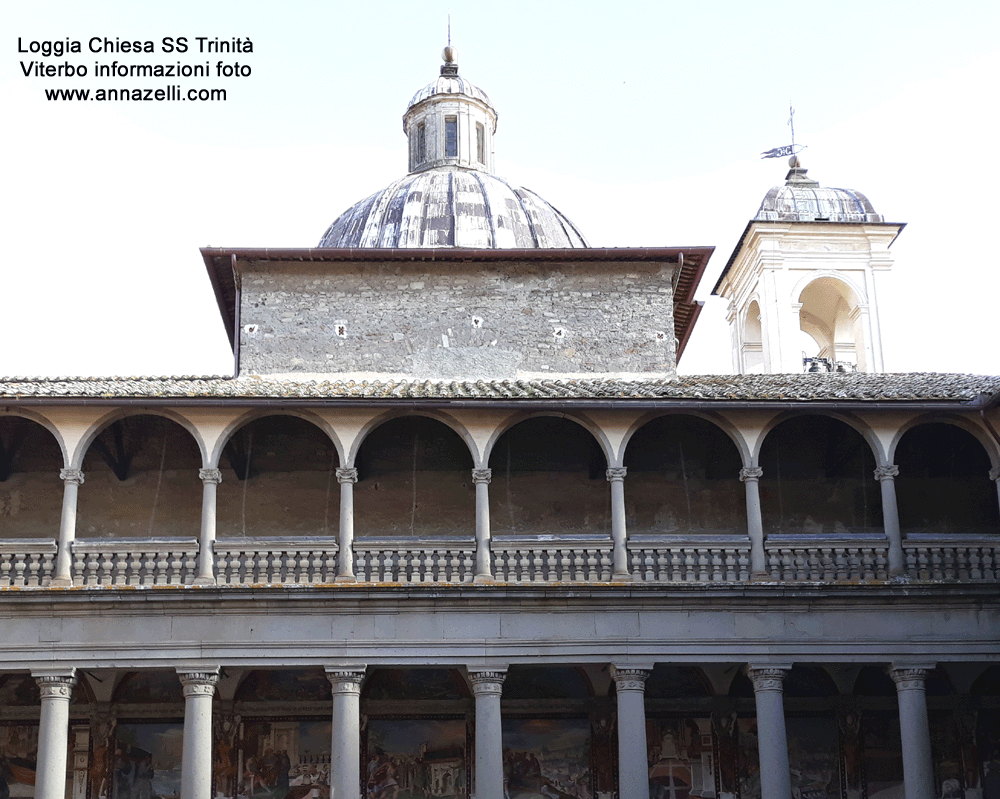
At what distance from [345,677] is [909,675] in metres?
6.46

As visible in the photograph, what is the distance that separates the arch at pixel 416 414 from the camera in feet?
58.3

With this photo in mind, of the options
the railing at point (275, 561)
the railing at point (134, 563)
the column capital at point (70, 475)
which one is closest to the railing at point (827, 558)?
the railing at point (275, 561)

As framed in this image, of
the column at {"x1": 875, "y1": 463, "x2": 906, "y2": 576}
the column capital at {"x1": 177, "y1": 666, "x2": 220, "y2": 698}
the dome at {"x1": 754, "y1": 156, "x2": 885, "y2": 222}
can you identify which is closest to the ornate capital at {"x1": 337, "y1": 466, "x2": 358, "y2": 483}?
the column capital at {"x1": 177, "y1": 666, "x2": 220, "y2": 698}

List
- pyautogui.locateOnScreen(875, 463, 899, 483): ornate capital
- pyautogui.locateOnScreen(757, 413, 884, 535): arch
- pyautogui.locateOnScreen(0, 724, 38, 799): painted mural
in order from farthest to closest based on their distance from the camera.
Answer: pyautogui.locateOnScreen(757, 413, 884, 535): arch
pyautogui.locateOnScreen(0, 724, 38, 799): painted mural
pyautogui.locateOnScreen(875, 463, 899, 483): ornate capital

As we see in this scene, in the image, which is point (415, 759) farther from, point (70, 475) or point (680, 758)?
point (70, 475)

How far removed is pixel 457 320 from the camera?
71.5ft

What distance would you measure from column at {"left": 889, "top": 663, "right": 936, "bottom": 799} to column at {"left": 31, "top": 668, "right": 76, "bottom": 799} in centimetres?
937

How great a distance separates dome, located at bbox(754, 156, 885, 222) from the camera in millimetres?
27234

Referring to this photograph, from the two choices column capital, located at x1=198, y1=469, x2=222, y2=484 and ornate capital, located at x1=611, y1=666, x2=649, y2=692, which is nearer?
ornate capital, located at x1=611, y1=666, x2=649, y2=692

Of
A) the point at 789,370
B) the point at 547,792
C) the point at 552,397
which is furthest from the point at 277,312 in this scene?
the point at 789,370

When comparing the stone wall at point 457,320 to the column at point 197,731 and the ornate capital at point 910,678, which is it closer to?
the column at point 197,731

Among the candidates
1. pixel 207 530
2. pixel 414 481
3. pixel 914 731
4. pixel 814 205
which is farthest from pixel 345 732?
pixel 814 205

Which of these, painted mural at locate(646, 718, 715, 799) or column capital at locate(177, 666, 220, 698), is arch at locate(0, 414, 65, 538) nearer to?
column capital at locate(177, 666, 220, 698)

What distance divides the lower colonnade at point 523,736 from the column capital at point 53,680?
1853mm
